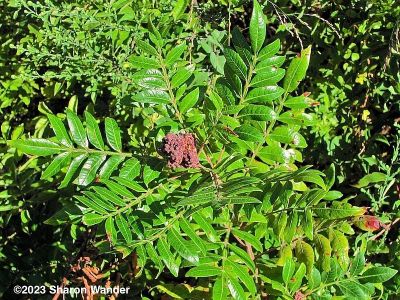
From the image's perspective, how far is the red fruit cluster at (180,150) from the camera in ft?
4.79

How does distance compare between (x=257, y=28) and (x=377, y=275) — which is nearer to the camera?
(x=257, y=28)

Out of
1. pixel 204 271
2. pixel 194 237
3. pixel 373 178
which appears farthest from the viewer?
pixel 373 178

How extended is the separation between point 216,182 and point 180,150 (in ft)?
0.42

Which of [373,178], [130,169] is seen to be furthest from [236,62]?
[373,178]

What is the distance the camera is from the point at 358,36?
257 cm

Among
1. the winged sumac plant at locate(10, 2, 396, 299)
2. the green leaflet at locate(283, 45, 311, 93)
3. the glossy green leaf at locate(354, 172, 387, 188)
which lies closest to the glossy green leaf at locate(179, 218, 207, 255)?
the winged sumac plant at locate(10, 2, 396, 299)

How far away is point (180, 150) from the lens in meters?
1.46

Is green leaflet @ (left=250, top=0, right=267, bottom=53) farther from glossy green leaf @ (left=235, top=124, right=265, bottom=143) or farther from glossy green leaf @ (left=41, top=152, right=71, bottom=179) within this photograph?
glossy green leaf @ (left=41, top=152, right=71, bottom=179)

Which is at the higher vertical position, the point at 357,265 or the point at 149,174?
the point at 149,174

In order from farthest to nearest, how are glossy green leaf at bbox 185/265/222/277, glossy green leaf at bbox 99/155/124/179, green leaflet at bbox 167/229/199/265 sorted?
glossy green leaf at bbox 99/155/124/179, glossy green leaf at bbox 185/265/222/277, green leaflet at bbox 167/229/199/265

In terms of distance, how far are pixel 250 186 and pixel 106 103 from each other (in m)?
1.45

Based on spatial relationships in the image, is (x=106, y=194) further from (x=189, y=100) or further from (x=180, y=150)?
(x=189, y=100)

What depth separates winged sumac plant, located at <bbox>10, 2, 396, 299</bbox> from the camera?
1485 millimetres

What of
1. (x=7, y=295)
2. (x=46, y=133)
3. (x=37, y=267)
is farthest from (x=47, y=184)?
(x=7, y=295)
